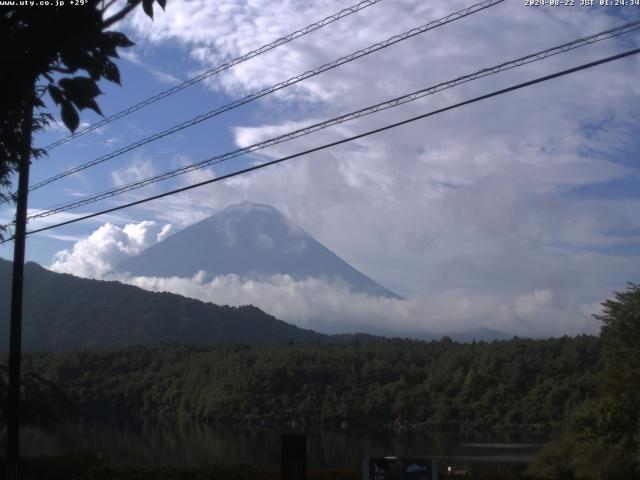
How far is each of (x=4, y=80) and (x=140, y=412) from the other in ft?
294

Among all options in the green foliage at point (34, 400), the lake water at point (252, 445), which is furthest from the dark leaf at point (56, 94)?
the lake water at point (252, 445)

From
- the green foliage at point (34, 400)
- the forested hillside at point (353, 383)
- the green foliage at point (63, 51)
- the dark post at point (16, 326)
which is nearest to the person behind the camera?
the green foliage at point (63, 51)

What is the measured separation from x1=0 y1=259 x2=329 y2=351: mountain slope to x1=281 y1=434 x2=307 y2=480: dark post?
157 metres

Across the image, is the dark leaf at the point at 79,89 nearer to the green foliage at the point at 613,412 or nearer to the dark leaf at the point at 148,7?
the dark leaf at the point at 148,7

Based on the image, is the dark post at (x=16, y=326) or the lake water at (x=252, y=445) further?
the lake water at (x=252, y=445)

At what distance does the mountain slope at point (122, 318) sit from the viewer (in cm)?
16988

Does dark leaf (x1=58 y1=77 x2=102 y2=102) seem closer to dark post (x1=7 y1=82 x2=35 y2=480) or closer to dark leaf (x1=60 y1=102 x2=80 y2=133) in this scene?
dark leaf (x1=60 y1=102 x2=80 y2=133)

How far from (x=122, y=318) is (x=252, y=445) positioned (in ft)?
426

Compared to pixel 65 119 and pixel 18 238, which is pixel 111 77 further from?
pixel 18 238

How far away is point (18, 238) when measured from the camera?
15984 millimetres

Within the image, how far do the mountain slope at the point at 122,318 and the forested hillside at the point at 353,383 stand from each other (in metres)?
70.2

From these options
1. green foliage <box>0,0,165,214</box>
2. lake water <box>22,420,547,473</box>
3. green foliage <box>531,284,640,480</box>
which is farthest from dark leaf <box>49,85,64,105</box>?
lake water <box>22,420,547,473</box>

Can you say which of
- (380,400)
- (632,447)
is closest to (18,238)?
(632,447)

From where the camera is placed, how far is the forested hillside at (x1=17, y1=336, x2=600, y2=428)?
249ft
